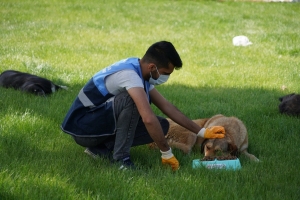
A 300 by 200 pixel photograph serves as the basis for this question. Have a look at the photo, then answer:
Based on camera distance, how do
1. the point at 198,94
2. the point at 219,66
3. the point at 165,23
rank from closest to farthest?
the point at 198,94 → the point at 219,66 → the point at 165,23

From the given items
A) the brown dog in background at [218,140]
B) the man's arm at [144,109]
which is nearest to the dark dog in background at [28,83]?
the brown dog in background at [218,140]

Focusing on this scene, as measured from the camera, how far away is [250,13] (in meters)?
20.5

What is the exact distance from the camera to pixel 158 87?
920 cm

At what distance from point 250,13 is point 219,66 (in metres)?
9.81

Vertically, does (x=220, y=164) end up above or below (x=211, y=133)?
below

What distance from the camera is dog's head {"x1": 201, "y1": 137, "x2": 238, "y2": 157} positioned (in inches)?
216

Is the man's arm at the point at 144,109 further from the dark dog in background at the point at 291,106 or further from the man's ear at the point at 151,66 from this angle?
the dark dog in background at the point at 291,106

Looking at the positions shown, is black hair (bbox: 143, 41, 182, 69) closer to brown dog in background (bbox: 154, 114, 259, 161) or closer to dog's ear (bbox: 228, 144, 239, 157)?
brown dog in background (bbox: 154, 114, 259, 161)

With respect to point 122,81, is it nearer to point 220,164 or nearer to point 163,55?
point 163,55

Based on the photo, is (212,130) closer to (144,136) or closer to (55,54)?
(144,136)

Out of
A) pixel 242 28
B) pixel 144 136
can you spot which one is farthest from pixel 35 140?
pixel 242 28

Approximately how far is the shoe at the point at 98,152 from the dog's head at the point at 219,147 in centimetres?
112

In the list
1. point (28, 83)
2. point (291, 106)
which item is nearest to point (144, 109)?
point (291, 106)

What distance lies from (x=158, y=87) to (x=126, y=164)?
14.2ft
